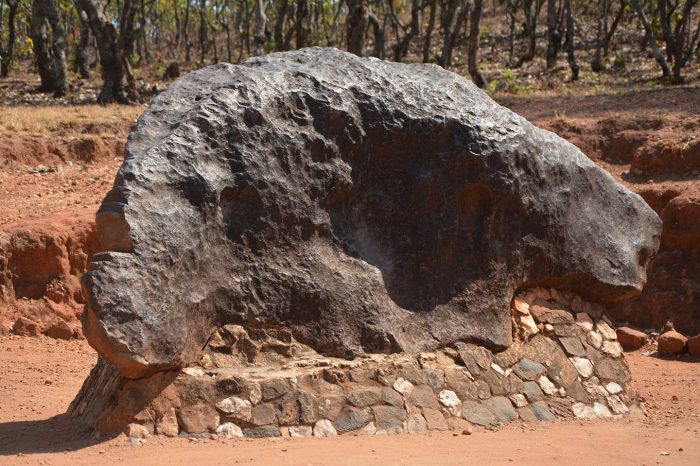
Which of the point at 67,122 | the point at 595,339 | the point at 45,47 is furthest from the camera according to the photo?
the point at 45,47

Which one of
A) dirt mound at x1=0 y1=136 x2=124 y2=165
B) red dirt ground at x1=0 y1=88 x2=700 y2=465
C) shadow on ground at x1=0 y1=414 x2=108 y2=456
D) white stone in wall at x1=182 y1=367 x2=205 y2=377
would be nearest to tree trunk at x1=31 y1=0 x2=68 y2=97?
red dirt ground at x1=0 y1=88 x2=700 y2=465

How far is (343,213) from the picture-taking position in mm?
6191

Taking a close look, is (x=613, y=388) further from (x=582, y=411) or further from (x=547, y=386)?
(x=547, y=386)

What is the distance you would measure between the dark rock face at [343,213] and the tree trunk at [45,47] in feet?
48.0

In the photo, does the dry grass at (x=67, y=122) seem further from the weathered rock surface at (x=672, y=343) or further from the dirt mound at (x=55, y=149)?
the weathered rock surface at (x=672, y=343)

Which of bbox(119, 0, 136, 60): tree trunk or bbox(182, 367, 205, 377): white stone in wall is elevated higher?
bbox(119, 0, 136, 60): tree trunk

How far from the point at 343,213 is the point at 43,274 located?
457cm

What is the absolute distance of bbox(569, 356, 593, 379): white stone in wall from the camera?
6633 millimetres

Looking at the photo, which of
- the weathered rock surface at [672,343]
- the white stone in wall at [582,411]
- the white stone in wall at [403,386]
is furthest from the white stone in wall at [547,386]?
the weathered rock surface at [672,343]

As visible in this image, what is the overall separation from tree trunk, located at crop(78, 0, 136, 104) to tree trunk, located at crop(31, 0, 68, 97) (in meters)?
2.25

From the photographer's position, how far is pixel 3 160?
40.8 ft

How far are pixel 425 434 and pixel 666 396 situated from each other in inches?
105

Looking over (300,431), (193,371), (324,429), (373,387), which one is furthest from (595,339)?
(193,371)

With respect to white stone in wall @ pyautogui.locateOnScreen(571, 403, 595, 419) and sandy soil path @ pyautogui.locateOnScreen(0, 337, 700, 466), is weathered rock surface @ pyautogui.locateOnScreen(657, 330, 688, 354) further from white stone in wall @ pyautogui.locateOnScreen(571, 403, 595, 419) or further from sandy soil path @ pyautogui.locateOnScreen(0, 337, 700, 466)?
white stone in wall @ pyautogui.locateOnScreen(571, 403, 595, 419)
